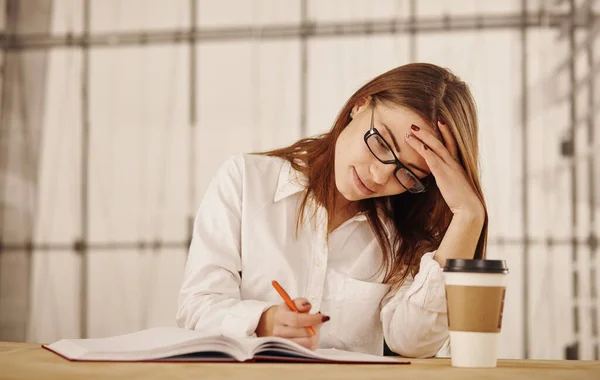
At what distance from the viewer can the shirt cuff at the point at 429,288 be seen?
1.48 metres

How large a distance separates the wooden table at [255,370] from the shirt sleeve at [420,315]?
1.09ft

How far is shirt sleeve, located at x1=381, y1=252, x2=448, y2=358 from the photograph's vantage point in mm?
1508

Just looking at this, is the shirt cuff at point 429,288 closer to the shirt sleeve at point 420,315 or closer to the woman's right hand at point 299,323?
the shirt sleeve at point 420,315

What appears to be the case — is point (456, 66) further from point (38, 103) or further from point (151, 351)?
point (151, 351)

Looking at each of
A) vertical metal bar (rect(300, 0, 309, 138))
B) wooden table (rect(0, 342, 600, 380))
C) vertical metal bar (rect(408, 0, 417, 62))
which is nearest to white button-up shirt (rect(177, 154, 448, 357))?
wooden table (rect(0, 342, 600, 380))

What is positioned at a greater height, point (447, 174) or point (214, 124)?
point (214, 124)

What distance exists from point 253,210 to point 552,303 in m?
2.29

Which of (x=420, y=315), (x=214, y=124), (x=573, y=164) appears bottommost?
(x=420, y=315)

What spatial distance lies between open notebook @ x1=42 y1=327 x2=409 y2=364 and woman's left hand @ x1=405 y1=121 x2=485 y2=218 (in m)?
0.49

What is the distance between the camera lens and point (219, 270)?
1.64 m

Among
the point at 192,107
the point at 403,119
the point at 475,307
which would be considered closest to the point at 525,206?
the point at 192,107

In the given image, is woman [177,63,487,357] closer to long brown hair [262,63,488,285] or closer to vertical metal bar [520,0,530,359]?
long brown hair [262,63,488,285]

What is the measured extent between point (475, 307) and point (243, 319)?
490 millimetres

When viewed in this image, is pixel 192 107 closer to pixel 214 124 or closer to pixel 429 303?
pixel 214 124
